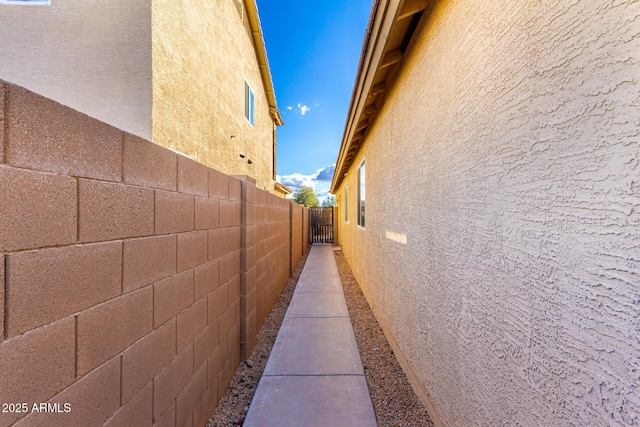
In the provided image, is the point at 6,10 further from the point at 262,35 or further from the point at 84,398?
the point at 262,35

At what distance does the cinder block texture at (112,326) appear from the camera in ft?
3.86

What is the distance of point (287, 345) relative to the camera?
12.7ft

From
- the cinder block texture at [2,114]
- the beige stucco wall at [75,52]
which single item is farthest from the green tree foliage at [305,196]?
the cinder block texture at [2,114]

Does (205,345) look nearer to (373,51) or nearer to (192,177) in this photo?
(192,177)

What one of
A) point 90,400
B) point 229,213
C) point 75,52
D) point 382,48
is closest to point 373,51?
point 382,48

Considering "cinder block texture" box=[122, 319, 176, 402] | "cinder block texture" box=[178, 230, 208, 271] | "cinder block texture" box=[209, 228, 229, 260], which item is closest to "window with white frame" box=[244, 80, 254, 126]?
"cinder block texture" box=[209, 228, 229, 260]

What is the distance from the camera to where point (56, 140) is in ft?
3.52

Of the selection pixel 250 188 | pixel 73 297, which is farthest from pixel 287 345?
pixel 73 297

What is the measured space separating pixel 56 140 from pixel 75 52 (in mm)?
5138

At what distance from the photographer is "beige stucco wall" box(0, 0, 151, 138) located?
4566 mm

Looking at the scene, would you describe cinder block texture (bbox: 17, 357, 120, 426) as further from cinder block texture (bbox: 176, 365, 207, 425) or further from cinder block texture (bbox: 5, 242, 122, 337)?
cinder block texture (bbox: 176, 365, 207, 425)

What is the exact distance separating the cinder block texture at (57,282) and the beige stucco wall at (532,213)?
73.3 inches

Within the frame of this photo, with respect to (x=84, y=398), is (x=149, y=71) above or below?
above

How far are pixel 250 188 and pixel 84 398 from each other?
2838 mm
